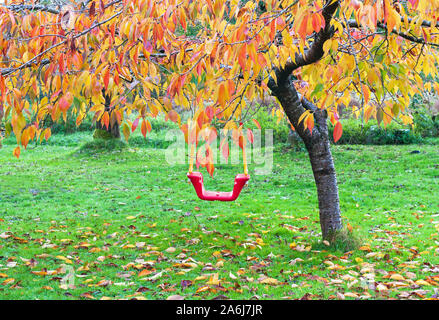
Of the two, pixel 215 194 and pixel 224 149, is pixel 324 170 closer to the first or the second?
pixel 215 194

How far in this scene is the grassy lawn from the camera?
4.05 m

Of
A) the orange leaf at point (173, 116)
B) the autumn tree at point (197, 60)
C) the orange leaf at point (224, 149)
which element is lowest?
the orange leaf at point (224, 149)

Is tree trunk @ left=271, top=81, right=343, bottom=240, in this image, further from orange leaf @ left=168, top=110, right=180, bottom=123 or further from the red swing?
orange leaf @ left=168, top=110, right=180, bottom=123

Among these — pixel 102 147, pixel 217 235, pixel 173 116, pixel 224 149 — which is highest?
pixel 173 116

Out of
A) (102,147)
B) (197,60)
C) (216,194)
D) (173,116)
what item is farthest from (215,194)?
(102,147)

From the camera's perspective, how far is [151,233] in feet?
19.8

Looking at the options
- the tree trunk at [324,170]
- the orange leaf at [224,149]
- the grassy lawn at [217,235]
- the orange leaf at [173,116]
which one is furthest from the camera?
the tree trunk at [324,170]

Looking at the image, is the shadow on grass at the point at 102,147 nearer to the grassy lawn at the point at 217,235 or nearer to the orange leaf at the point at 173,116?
the grassy lawn at the point at 217,235

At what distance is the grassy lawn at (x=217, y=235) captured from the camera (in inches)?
160

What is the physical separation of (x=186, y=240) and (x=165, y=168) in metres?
5.82

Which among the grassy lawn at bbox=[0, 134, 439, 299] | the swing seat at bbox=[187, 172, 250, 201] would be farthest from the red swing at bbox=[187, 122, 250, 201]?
the grassy lawn at bbox=[0, 134, 439, 299]

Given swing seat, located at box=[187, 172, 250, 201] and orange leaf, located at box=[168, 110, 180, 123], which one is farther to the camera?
swing seat, located at box=[187, 172, 250, 201]

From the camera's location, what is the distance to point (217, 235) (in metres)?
5.88

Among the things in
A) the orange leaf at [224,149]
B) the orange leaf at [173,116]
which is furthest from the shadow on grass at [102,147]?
the orange leaf at [224,149]
